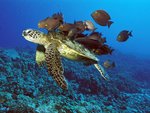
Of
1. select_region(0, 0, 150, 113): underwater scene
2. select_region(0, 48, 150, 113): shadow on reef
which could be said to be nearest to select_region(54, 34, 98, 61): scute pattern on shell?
select_region(0, 0, 150, 113): underwater scene

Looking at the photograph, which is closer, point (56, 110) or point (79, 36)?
point (79, 36)

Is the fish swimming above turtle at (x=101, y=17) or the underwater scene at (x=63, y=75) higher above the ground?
the fish swimming above turtle at (x=101, y=17)

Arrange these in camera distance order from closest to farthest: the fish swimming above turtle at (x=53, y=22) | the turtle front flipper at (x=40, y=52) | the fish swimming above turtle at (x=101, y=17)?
the fish swimming above turtle at (x=53, y=22), the turtle front flipper at (x=40, y=52), the fish swimming above turtle at (x=101, y=17)

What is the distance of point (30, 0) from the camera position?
464 feet

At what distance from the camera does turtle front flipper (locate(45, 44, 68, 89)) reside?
14.5 feet

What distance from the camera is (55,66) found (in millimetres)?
4656

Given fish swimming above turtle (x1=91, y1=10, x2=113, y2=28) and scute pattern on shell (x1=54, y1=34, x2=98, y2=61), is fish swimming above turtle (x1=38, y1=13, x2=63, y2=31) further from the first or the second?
fish swimming above turtle (x1=91, y1=10, x2=113, y2=28)

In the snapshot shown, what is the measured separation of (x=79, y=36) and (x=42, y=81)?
12.0 feet

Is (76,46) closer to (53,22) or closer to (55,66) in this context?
(53,22)

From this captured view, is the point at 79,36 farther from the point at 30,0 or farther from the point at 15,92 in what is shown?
the point at 30,0

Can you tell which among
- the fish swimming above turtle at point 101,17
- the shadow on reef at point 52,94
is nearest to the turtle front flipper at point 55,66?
the fish swimming above turtle at point 101,17

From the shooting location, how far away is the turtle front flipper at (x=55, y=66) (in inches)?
174

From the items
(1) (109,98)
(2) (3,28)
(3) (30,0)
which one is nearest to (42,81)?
(1) (109,98)

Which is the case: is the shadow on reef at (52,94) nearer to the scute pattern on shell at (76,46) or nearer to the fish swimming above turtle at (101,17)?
the scute pattern on shell at (76,46)
